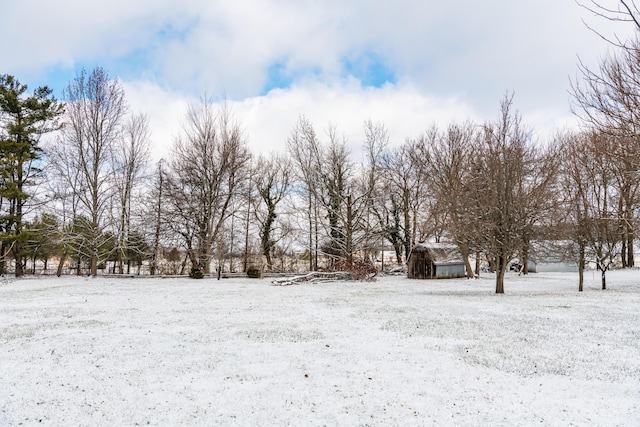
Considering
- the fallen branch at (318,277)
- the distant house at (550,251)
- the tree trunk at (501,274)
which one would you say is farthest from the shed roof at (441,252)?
the tree trunk at (501,274)

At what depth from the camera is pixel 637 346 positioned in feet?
21.6

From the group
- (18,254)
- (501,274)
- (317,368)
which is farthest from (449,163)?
(18,254)

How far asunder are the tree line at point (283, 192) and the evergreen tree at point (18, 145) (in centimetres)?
8

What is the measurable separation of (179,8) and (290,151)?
22.4 metres

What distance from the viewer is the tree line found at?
16.5m

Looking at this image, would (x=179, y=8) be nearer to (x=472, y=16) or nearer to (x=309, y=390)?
(x=472, y=16)

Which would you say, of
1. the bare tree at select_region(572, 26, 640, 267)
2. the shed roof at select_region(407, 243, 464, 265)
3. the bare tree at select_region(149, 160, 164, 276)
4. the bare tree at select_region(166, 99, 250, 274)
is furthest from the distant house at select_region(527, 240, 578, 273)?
the bare tree at select_region(149, 160, 164, 276)

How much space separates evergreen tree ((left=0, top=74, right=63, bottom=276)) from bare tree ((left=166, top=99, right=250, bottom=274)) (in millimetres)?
7705

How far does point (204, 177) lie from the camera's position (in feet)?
87.2

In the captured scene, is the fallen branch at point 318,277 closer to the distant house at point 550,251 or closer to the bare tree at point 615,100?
the distant house at point 550,251

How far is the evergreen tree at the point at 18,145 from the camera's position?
21.8 meters

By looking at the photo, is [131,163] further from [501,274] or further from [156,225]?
[501,274]

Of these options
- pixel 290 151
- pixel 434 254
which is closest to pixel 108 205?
pixel 290 151

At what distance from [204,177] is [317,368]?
23.2 m
